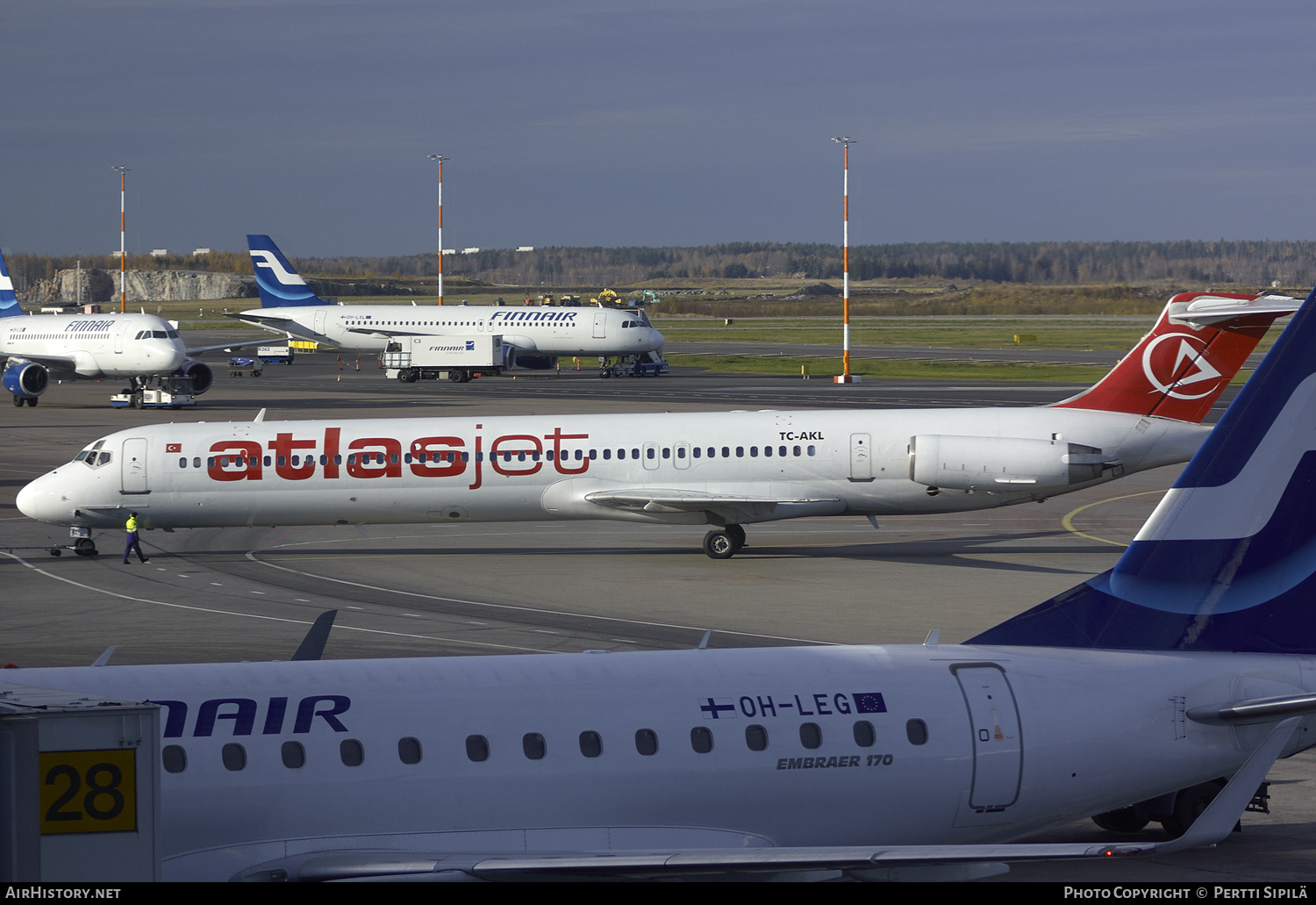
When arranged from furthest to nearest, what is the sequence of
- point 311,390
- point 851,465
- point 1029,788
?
point 311,390 → point 851,465 → point 1029,788

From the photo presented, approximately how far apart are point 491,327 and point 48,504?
69907 mm

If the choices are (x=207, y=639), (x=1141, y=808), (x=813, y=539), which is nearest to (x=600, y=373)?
(x=813, y=539)

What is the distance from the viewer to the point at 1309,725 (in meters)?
13.0

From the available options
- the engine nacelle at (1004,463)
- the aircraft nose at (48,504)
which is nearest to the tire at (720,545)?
the engine nacelle at (1004,463)

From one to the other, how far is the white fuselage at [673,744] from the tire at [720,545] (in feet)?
72.8

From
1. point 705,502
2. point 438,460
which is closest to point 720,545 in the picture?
point 705,502

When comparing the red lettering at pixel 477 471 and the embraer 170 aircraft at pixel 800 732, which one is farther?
the red lettering at pixel 477 471

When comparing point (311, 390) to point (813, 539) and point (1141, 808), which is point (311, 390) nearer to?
point (813, 539)

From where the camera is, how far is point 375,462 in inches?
1406

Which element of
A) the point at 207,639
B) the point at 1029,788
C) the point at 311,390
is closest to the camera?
the point at 1029,788

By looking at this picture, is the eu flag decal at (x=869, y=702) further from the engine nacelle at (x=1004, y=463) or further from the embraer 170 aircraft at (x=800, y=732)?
the engine nacelle at (x=1004, y=463)

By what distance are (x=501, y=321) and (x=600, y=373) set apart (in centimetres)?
847

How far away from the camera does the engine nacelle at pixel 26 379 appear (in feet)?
252

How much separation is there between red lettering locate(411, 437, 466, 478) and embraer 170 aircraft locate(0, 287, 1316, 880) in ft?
74.8
